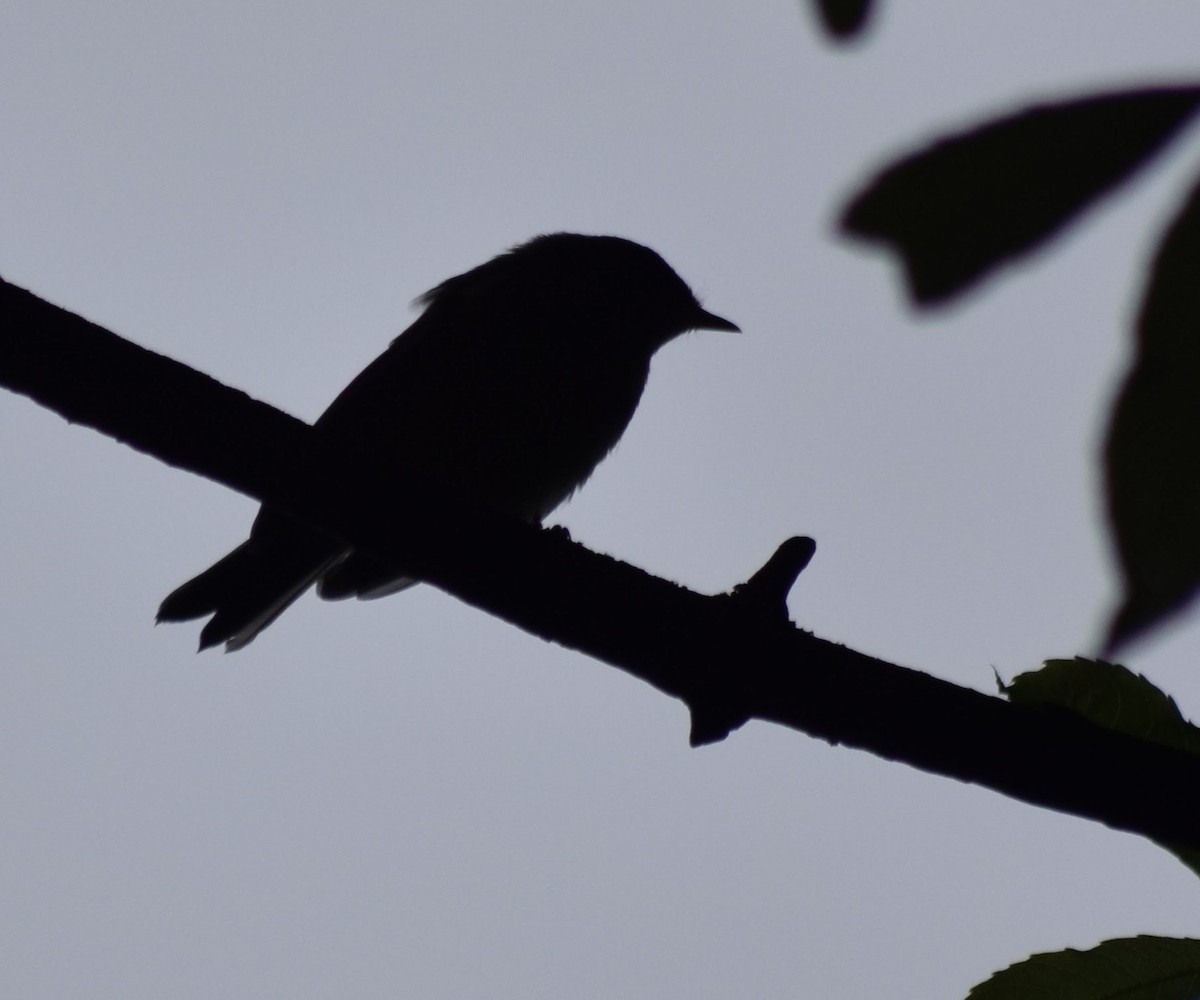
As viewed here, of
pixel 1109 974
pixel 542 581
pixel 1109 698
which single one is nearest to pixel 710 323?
pixel 542 581

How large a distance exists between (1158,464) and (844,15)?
351 millimetres

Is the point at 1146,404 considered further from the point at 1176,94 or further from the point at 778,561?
the point at 778,561

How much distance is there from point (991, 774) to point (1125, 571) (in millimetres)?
1613

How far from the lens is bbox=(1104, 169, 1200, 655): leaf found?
587 millimetres

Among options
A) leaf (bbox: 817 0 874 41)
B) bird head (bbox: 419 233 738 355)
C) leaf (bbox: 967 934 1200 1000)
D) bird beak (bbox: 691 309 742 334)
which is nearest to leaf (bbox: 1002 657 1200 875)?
leaf (bbox: 967 934 1200 1000)

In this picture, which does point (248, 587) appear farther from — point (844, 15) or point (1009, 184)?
point (1009, 184)

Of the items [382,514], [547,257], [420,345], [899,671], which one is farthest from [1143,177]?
[547,257]

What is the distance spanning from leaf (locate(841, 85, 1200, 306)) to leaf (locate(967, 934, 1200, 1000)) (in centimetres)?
123

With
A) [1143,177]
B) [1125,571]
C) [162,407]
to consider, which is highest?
[162,407]

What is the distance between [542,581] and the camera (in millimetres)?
2365

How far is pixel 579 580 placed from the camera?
2.37 meters

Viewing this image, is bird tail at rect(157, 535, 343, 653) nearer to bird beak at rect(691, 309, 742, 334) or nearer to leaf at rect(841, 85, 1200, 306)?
bird beak at rect(691, 309, 742, 334)

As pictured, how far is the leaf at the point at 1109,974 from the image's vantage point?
1610 mm

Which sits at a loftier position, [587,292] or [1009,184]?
[587,292]
